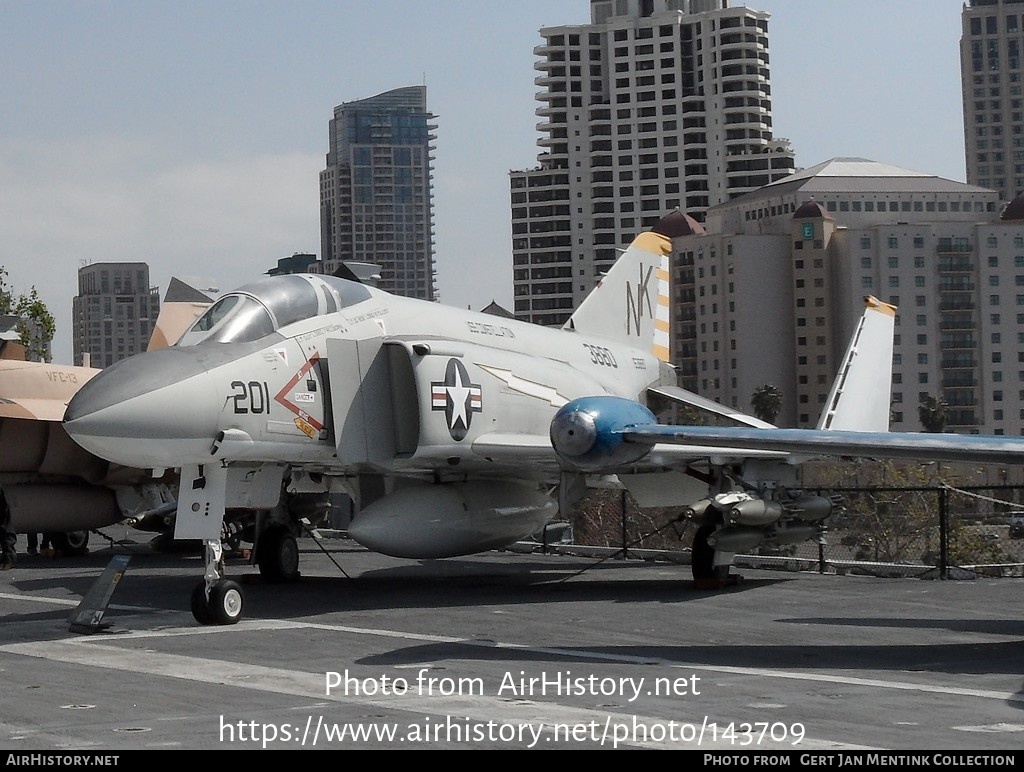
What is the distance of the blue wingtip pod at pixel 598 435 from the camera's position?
1268cm

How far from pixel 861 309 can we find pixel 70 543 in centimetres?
12640

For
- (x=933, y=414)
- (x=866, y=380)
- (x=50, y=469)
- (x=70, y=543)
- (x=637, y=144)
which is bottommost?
(x=70, y=543)

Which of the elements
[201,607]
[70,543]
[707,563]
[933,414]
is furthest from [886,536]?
[933,414]

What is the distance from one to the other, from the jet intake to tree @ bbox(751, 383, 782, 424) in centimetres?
Result: 12446

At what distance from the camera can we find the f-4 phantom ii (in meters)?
13.3

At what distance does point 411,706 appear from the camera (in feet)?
29.2

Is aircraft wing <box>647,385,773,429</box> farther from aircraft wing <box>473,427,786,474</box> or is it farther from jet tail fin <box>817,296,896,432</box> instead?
aircraft wing <box>473,427,786,474</box>

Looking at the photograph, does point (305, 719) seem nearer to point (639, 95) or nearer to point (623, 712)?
point (623, 712)

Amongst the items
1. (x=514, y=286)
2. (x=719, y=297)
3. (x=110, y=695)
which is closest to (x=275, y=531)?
(x=110, y=695)

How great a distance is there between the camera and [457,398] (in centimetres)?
1605

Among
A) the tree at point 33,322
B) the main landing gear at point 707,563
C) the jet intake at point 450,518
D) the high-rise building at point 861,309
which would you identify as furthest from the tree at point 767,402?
the main landing gear at point 707,563

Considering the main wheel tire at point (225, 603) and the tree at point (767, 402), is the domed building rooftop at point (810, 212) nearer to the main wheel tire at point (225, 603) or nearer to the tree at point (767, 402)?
the tree at point (767, 402)

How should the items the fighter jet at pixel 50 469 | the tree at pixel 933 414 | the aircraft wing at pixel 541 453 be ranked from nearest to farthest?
1. the aircraft wing at pixel 541 453
2. the fighter jet at pixel 50 469
3. the tree at pixel 933 414

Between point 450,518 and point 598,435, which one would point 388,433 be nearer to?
point 450,518
